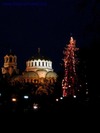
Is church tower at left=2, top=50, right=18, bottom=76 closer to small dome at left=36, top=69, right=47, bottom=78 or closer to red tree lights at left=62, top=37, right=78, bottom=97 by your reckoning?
small dome at left=36, top=69, right=47, bottom=78

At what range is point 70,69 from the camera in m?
59.9

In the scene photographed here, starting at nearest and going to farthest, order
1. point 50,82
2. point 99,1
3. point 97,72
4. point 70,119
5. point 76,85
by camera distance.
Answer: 1. point 99,1
2. point 70,119
3. point 97,72
4. point 76,85
5. point 50,82

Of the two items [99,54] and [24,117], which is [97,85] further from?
[24,117]

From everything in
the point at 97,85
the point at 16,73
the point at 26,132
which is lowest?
the point at 26,132

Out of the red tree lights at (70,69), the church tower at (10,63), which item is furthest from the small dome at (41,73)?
the red tree lights at (70,69)

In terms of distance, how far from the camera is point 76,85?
194 ft

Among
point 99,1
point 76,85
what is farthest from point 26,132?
point 76,85

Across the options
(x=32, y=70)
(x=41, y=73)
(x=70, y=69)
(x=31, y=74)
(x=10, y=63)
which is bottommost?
(x=70, y=69)

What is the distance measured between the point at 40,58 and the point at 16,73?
29.9ft

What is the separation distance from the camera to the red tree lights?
5809cm

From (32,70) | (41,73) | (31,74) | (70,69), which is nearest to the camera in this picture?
(70,69)

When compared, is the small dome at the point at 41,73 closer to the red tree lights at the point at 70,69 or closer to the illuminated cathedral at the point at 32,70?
the illuminated cathedral at the point at 32,70

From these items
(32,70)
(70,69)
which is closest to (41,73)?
(32,70)

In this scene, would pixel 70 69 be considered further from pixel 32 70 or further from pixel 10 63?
pixel 10 63
